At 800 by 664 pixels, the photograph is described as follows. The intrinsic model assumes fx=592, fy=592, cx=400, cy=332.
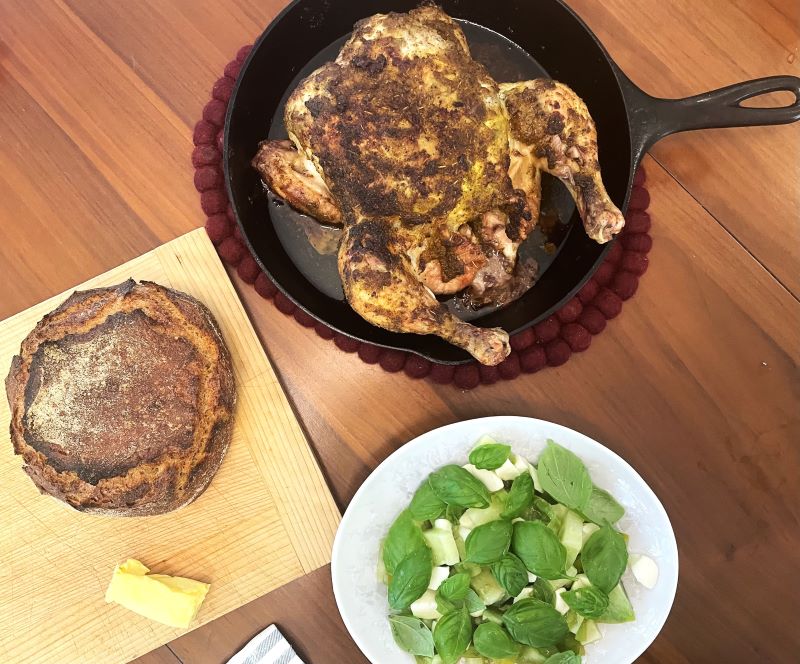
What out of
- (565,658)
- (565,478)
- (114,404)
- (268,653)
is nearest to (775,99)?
(565,478)

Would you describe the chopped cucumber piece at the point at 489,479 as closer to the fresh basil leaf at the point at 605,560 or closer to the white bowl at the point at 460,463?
the white bowl at the point at 460,463

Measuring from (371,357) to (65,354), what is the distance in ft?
1.40

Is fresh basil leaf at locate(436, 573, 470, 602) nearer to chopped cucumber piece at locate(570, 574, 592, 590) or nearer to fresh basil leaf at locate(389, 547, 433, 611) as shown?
fresh basil leaf at locate(389, 547, 433, 611)

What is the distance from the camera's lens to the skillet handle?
0.82 metres

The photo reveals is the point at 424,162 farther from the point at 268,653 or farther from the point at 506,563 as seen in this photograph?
the point at 268,653

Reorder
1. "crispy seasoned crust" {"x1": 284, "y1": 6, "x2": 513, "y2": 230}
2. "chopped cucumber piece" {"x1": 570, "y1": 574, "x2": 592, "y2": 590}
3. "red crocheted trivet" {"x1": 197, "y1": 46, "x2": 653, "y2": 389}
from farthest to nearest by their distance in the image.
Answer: "red crocheted trivet" {"x1": 197, "y1": 46, "x2": 653, "y2": 389}, "chopped cucumber piece" {"x1": 570, "y1": 574, "x2": 592, "y2": 590}, "crispy seasoned crust" {"x1": 284, "y1": 6, "x2": 513, "y2": 230}

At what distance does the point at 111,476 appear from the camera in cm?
77

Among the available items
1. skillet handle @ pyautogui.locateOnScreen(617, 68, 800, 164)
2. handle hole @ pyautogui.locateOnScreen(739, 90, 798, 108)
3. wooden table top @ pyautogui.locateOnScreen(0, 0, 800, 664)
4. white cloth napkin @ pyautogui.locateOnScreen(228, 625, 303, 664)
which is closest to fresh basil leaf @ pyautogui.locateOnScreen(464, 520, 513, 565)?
wooden table top @ pyautogui.locateOnScreen(0, 0, 800, 664)

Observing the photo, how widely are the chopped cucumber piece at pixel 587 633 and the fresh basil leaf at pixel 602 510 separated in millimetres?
154

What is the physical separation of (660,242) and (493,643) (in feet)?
2.18

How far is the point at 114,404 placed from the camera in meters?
0.77

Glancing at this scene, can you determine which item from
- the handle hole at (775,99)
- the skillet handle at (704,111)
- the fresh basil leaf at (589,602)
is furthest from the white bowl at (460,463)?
the handle hole at (775,99)

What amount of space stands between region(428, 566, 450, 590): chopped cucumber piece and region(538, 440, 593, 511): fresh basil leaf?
19 centimetres

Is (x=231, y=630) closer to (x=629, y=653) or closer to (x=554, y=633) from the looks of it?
(x=554, y=633)
